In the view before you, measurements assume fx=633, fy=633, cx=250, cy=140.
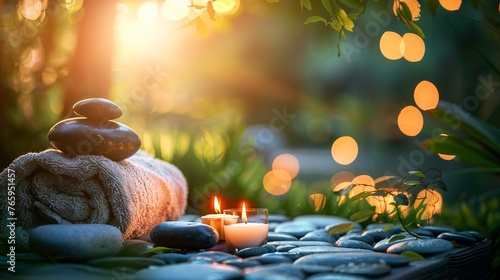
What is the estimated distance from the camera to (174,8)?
3.90 metres

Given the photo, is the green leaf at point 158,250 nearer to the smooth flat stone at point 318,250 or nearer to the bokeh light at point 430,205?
the smooth flat stone at point 318,250

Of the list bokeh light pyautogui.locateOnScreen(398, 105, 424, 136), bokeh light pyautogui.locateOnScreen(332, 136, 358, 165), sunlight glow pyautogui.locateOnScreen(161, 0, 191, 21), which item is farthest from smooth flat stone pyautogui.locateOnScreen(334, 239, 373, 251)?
bokeh light pyautogui.locateOnScreen(332, 136, 358, 165)

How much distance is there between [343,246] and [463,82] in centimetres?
454

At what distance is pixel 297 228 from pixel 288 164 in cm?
680

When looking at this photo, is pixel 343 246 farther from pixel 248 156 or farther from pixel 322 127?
pixel 322 127

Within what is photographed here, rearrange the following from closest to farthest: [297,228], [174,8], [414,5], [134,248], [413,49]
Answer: [134,248], [297,228], [414,5], [174,8], [413,49]

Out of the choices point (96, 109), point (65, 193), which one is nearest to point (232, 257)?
point (65, 193)

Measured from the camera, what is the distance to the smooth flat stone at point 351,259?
186 centimetres

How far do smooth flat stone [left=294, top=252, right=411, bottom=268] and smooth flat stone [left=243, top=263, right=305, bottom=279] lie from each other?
0.11m

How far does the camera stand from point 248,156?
14.3ft

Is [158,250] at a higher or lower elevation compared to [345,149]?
lower

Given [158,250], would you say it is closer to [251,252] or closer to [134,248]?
[134,248]

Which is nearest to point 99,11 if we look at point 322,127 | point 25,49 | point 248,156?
point 25,49

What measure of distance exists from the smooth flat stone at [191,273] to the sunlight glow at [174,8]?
2.28m
